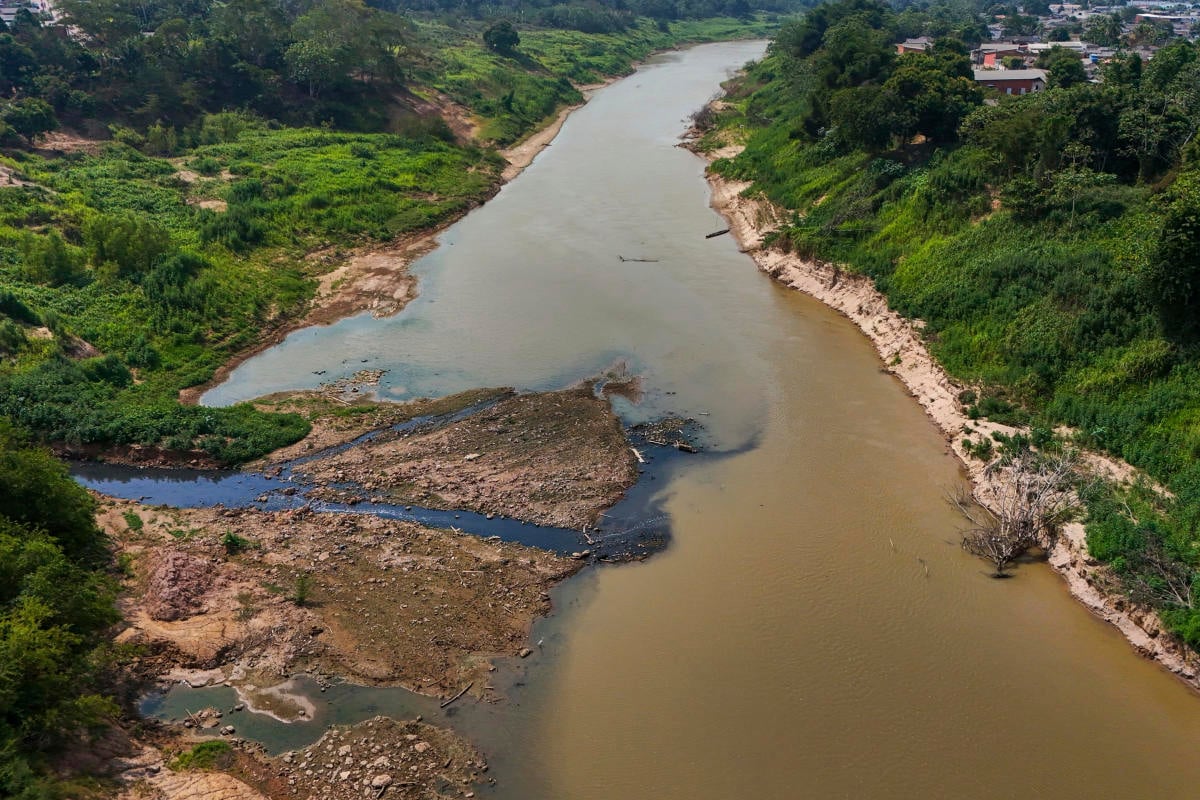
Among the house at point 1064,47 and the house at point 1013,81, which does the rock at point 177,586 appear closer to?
the house at point 1013,81

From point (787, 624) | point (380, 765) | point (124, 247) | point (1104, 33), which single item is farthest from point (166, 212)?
point (1104, 33)

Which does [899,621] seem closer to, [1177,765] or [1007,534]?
[1007,534]

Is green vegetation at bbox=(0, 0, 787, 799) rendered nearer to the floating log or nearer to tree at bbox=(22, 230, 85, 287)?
tree at bbox=(22, 230, 85, 287)

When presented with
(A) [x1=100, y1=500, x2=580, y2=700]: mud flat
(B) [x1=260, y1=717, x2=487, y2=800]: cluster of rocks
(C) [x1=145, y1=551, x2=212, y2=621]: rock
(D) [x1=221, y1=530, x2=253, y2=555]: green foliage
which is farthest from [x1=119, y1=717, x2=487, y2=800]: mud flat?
(D) [x1=221, y1=530, x2=253, y2=555]: green foliage

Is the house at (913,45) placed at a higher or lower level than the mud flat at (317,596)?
higher

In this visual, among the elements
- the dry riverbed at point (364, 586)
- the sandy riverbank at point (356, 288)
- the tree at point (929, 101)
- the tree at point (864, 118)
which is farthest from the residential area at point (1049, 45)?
the dry riverbed at point (364, 586)
